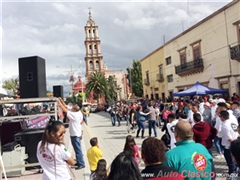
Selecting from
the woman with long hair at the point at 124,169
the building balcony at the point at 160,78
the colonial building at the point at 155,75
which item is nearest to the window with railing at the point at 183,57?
the colonial building at the point at 155,75

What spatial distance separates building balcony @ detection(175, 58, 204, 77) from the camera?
24250mm

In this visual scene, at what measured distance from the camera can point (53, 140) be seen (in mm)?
3434

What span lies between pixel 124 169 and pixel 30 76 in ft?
21.2

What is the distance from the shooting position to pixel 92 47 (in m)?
64.9

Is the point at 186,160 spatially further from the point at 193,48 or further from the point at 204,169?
the point at 193,48

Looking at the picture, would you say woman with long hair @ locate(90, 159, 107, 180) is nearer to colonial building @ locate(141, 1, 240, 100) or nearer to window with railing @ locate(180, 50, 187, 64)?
colonial building @ locate(141, 1, 240, 100)

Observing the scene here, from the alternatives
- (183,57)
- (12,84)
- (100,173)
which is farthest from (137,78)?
(100,173)

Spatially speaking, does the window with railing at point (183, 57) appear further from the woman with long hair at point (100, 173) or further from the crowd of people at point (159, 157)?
the woman with long hair at point (100, 173)

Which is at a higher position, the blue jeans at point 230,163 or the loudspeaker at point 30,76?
the loudspeaker at point 30,76

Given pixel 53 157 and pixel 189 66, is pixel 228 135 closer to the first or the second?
pixel 53 157

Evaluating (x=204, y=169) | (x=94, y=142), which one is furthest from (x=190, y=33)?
(x=204, y=169)

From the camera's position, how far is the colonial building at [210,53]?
18.9 metres

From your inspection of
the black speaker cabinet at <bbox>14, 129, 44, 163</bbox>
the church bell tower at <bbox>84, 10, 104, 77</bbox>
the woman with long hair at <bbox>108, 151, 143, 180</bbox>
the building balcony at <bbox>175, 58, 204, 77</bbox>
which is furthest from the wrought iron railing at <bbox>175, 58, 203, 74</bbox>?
the church bell tower at <bbox>84, 10, 104, 77</bbox>

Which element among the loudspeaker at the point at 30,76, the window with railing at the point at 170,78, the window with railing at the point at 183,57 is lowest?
the loudspeaker at the point at 30,76
